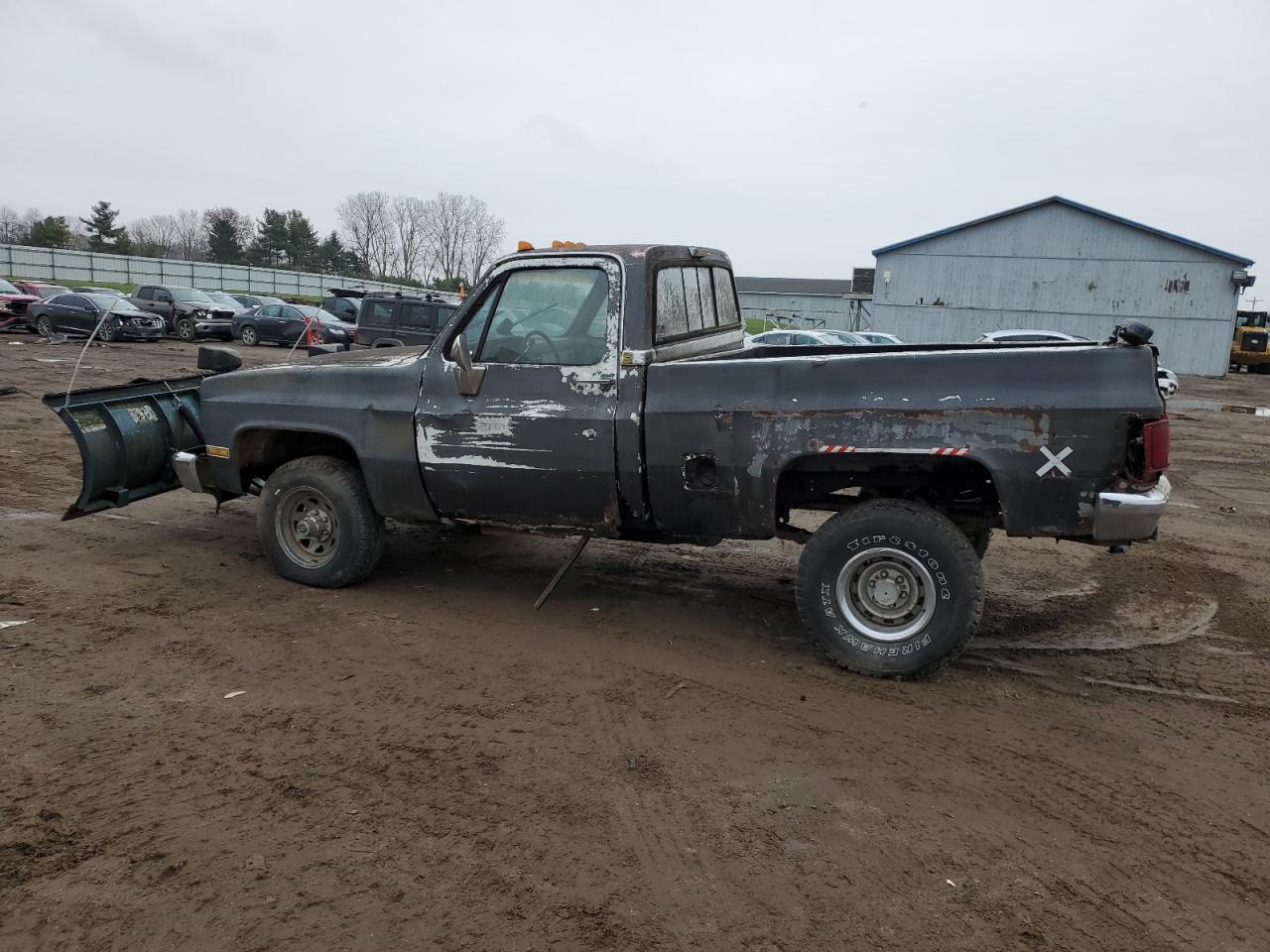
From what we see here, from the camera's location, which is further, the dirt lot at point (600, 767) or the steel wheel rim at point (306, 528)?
the steel wheel rim at point (306, 528)

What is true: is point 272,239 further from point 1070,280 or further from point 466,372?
point 466,372

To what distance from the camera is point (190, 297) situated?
30703mm

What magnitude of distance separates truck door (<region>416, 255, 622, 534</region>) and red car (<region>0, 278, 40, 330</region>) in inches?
1065

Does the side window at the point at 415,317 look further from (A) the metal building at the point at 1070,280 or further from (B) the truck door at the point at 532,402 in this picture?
(A) the metal building at the point at 1070,280

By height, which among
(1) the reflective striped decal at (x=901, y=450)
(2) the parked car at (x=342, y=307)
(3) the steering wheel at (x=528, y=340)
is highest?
(2) the parked car at (x=342, y=307)

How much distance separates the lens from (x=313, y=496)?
19.5 ft

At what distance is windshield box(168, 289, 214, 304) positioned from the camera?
30359mm

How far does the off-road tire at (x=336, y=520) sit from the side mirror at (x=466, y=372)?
1.03 m

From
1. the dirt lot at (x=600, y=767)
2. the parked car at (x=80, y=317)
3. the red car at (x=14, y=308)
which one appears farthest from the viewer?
the red car at (x=14, y=308)

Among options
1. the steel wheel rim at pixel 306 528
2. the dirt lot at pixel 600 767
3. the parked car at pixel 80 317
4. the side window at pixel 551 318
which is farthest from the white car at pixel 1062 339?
the parked car at pixel 80 317

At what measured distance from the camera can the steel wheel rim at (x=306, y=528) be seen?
5918mm

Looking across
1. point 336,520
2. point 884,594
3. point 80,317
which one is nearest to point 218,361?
point 336,520

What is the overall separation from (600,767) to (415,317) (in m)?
17.2

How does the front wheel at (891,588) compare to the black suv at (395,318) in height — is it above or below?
below
